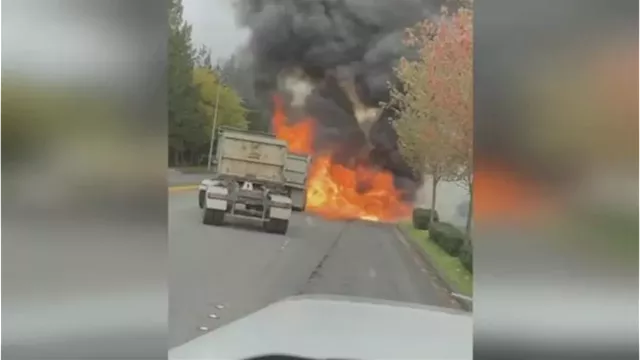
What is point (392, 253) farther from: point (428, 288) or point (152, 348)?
point (152, 348)

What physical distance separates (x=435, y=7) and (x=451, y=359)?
900 millimetres

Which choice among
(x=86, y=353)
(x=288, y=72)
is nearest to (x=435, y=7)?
(x=288, y=72)

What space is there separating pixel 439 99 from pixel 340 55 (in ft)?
0.94

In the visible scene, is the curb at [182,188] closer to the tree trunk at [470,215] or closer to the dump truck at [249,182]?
the dump truck at [249,182]

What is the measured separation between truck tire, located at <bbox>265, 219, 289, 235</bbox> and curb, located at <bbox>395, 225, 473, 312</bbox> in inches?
11.9

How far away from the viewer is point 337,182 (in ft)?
5.85

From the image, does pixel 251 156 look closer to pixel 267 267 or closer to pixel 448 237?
pixel 267 267

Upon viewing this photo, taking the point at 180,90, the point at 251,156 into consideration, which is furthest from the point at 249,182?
the point at 180,90

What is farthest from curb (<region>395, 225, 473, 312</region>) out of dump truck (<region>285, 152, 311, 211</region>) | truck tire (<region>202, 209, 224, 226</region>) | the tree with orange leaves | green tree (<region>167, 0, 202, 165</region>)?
green tree (<region>167, 0, 202, 165</region>)

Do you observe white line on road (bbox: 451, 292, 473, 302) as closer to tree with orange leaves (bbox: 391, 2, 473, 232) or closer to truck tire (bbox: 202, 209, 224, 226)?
tree with orange leaves (bbox: 391, 2, 473, 232)

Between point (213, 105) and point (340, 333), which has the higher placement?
point (213, 105)

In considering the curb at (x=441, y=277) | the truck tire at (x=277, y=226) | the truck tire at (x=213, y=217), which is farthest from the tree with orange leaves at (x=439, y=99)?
the truck tire at (x=213, y=217)

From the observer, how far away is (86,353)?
69.6 inches

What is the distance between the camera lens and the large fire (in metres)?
1.77
